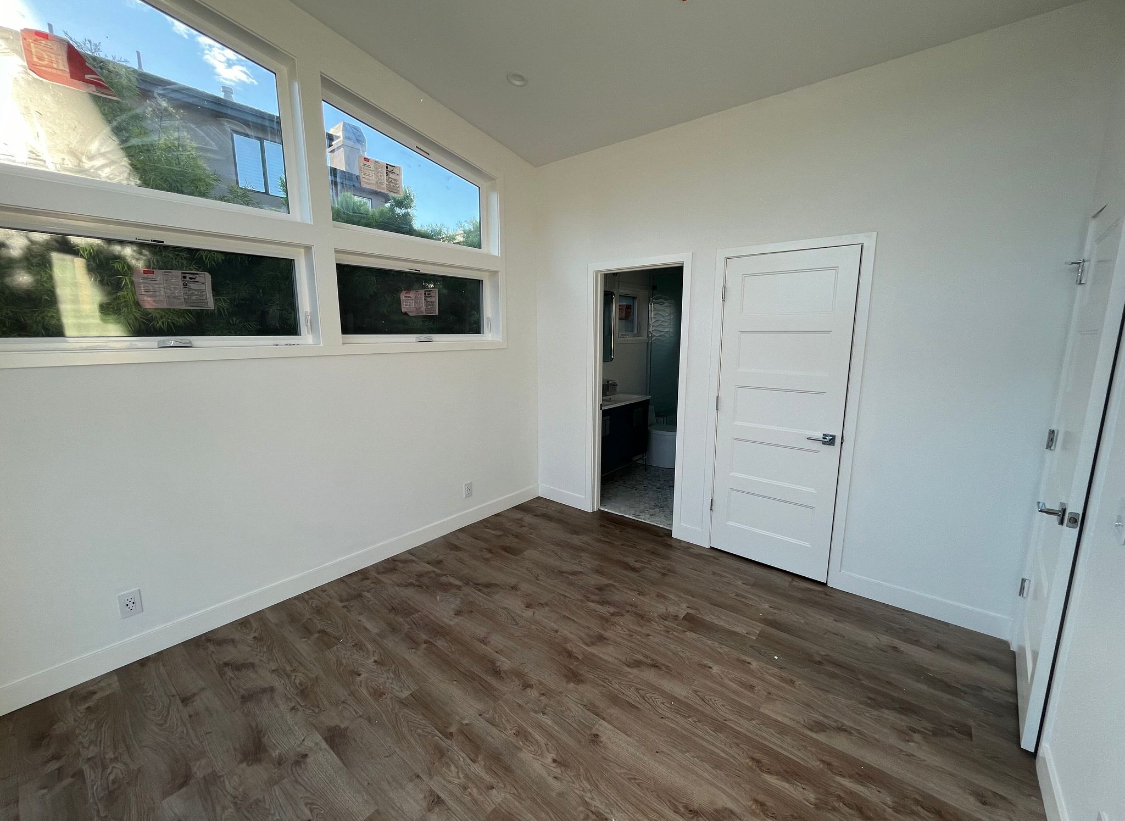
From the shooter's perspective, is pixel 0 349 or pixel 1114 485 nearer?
pixel 1114 485

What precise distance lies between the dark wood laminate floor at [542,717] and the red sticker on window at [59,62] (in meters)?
2.60

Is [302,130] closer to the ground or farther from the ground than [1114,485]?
farther from the ground

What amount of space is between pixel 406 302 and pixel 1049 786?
3777 millimetres

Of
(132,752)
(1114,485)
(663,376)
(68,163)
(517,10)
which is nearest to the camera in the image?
(1114,485)

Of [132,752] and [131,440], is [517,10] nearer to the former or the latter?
[131,440]

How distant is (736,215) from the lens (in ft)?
9.23

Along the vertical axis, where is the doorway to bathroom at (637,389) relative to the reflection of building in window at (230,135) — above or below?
below

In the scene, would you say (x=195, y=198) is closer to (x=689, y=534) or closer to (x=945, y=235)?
(x=689, y=534)

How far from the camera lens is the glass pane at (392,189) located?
266 cm

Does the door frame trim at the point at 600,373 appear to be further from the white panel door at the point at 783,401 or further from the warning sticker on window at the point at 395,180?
the warning sticker on window at the point at 395,180

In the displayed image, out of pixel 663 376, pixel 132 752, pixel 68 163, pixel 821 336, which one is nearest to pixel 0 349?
pixel 68 163

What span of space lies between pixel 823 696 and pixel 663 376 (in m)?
4.34

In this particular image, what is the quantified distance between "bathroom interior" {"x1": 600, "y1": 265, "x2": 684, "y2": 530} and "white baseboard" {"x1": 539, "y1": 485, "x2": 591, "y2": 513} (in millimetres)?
203

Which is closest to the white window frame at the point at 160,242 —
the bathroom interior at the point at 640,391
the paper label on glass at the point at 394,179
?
the paper label on glass at the point at 394,179
